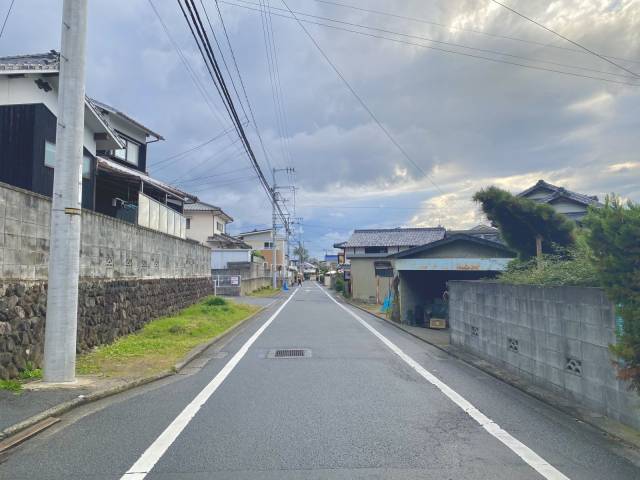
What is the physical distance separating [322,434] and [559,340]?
11.9 ft

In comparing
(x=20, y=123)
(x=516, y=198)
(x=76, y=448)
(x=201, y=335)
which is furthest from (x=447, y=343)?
(x=20, y=123)

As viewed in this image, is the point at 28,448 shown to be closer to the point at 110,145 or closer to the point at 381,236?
the point at 110,145

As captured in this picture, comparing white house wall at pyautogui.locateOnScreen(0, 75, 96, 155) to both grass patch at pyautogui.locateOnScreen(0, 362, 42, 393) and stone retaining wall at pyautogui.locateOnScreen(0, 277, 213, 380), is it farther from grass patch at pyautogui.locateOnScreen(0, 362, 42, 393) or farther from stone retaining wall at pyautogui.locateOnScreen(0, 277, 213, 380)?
grass patch at pyautogui.locateOnScreen(0, 362, 42, 393)

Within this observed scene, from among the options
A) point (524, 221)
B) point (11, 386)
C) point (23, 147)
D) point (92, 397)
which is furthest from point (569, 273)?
point (23, 147)

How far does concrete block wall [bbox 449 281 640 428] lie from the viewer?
5383 millimetres

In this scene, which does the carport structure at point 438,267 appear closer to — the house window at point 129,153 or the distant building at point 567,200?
the distant building at point 567,200

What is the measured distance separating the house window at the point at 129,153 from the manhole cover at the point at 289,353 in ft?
49.8

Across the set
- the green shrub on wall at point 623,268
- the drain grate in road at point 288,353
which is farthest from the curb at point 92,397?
the green shrub on wall at point 623,268

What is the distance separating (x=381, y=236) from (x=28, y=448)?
128 feet

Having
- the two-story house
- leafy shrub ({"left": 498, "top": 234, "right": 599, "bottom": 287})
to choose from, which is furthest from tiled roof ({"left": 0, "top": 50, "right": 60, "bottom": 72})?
leafy shrub ({"left": 498, "top": 234, "right": 599, "bottom": 287})

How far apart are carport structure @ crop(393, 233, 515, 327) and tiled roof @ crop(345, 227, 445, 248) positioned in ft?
60.0

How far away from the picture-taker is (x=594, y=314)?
5.66 metres

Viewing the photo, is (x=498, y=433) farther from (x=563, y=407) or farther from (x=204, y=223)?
(x=204, y=223)

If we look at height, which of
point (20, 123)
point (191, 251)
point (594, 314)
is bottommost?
point (594, 314)
